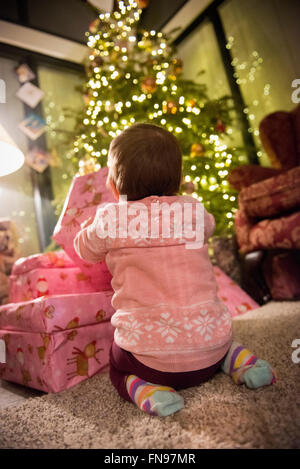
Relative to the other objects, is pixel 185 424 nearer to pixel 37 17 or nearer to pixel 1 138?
pixel 1 138

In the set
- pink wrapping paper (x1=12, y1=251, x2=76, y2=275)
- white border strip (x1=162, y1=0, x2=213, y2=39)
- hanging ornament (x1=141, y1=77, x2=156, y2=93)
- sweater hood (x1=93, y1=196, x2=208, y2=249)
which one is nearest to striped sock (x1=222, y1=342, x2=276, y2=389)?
sweater hood (x1=93, y1=196, x2=208, y2=249)

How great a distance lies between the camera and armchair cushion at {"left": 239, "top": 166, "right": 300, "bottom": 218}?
58.2 inches

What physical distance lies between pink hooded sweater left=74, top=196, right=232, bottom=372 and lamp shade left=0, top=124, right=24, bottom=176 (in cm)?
93

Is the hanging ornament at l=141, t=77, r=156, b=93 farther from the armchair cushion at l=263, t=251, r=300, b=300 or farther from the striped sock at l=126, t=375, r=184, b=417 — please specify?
the striped sock at l=126, t=375, r=184, b=417

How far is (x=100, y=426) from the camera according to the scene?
0.64 metres

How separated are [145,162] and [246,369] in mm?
542

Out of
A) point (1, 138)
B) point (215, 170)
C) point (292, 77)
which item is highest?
point (292, 77)

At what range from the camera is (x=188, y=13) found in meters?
3.10

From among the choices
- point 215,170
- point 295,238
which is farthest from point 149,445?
point 215,170

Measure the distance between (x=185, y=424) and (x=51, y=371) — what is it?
0.46m

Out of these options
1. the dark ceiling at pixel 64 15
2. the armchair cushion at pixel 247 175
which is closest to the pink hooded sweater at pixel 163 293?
the armchair cushion at pixel 247 175

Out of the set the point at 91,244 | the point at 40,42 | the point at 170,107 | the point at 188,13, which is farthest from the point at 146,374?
the point at 40,42

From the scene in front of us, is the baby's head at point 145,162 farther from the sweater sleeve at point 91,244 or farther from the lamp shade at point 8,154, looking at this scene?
the lamp shade at point 8,154

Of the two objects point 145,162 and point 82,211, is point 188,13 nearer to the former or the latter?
point 82,211
